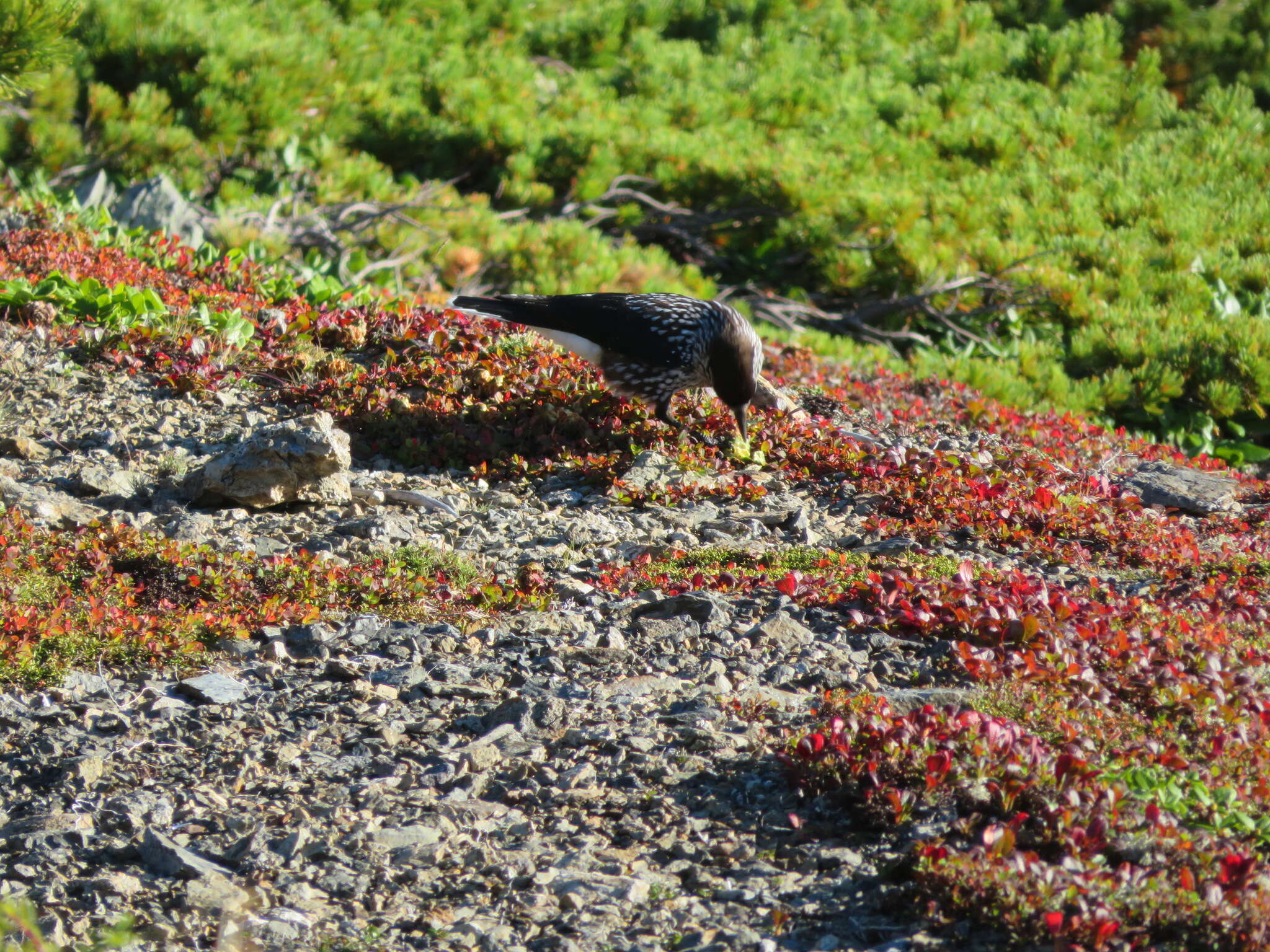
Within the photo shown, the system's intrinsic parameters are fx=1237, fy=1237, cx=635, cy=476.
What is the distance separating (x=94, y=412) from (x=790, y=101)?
11281 mm

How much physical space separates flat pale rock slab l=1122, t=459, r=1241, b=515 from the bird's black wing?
2.98 meters

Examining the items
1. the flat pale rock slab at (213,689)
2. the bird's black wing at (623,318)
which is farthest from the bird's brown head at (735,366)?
the flat pale rock slab at (213,689)

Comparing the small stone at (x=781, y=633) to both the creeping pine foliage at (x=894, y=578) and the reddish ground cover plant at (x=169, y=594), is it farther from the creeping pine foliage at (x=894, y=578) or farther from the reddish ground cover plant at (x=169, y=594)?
the reddish ground cover plant at (x=169, y=594)

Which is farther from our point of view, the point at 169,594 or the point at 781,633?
the point at 169,594

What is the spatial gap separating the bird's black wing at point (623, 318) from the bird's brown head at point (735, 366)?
0.46 feet

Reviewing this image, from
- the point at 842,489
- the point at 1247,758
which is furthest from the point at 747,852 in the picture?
the point at 842,489

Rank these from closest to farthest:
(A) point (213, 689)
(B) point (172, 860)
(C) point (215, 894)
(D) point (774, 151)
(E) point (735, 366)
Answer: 1. (C) point (215, 894)
2. (B) point (172, 860)
3. (A) point (213, 689)
4. (E) point (735, 366)
5. (D) point (774, 151)

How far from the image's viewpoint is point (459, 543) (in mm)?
6535

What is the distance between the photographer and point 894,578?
18.7 feet

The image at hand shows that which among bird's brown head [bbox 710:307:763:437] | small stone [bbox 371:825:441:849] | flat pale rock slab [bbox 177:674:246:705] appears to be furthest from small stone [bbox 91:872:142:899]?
bird's brown head [bbox 710:307:763:437]

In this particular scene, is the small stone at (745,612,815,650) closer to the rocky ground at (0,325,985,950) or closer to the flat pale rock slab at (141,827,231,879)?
the rocky ground at (0,325,985,950)

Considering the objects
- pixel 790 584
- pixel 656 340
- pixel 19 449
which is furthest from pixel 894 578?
pixel 19 449

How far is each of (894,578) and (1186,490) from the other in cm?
325

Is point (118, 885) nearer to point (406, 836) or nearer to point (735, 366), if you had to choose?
point (406, 836)
